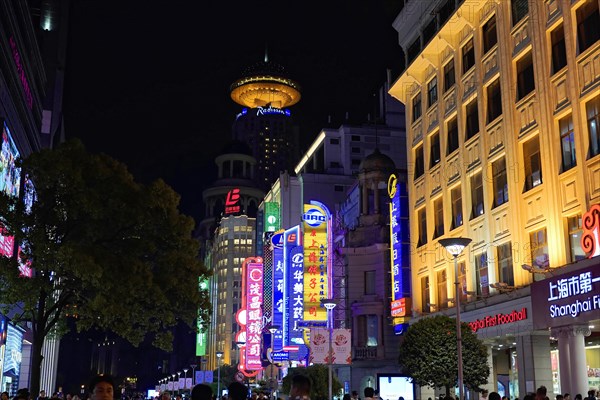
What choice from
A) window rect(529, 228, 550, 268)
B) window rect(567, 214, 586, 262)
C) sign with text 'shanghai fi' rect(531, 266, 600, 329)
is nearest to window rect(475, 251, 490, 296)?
window rect(529, 228, 550, 268)

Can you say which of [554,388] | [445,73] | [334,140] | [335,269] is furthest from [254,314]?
[554,388]

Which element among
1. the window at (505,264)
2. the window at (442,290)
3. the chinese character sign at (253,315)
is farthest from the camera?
the chinese character sign at (253,315)

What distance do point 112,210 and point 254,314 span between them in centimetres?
6791

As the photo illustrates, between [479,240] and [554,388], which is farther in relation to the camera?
[479,240]

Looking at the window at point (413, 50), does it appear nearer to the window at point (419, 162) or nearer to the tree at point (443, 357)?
the window at point (419, 162)

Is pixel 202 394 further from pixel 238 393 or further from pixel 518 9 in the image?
pixel 518 9

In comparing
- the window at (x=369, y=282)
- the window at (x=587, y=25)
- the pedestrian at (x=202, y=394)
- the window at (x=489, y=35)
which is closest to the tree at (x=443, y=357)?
the window at (x=587, y=25)

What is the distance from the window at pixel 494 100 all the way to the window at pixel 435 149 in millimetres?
5867

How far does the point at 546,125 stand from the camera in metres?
27.5

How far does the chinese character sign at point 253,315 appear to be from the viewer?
9044 cm

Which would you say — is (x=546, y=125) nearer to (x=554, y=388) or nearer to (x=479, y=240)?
(x=479, y=240)

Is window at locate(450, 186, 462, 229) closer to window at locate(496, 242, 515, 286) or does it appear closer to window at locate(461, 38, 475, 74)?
window at locate(496, 242, 515, 286)

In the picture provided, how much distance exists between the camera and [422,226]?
39469 millimetres

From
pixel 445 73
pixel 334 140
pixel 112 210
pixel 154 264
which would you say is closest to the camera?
pixel 112 210
